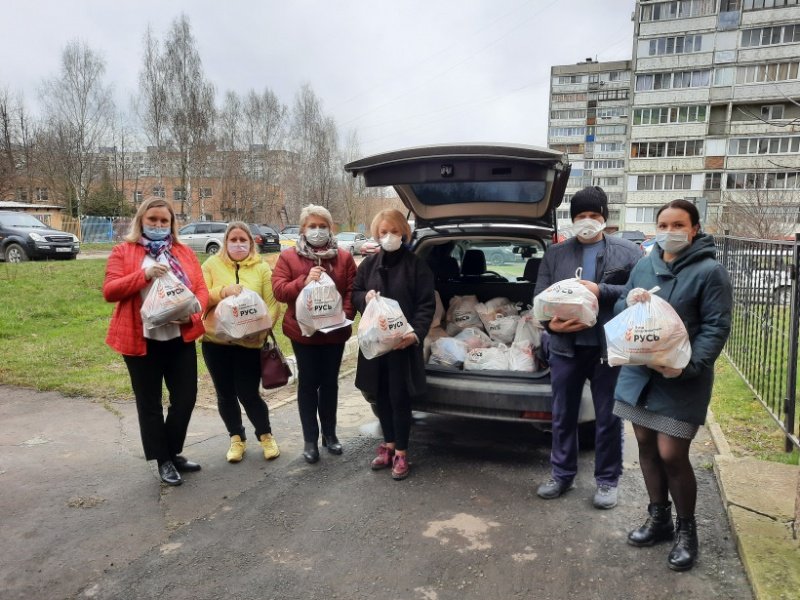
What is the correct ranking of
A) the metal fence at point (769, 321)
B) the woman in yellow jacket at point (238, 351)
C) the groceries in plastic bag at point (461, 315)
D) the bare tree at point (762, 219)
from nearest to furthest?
the metal fence at point (769, 321) < the woman in yellow jacket at point (238, 351) < the groceries in plastic bag at point (461, 315) < the bare tree at point (762, 219)

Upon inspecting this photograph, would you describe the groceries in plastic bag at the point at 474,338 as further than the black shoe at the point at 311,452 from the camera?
Yes

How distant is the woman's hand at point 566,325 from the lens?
3105 millimetres

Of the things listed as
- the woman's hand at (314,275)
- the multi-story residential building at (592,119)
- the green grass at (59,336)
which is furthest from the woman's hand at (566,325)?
the multi-story residential building at (592,119)

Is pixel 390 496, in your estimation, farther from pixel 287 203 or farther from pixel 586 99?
pixel 586 99

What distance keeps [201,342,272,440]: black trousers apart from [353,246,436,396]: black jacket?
2.75 feet

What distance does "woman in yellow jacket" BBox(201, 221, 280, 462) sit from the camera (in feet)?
12.9

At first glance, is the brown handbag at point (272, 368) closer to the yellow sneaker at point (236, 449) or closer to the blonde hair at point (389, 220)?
the yellow sneaker at point (236, 449)

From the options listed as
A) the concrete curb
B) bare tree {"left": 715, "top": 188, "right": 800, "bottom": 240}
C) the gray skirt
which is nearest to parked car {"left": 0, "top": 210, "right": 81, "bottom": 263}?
the gray skirt

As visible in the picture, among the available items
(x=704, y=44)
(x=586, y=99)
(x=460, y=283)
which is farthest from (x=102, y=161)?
(x=586, y=99)

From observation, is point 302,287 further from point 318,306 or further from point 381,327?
point 381,327

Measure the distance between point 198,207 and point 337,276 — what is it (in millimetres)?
33561

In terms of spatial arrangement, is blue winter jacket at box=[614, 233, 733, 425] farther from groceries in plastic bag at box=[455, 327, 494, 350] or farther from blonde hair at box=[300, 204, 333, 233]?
blonde hair at box=[300, 204, 333, 233]

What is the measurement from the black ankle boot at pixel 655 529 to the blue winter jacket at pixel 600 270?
0.92 metres

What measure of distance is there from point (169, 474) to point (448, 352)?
7.21 feet
